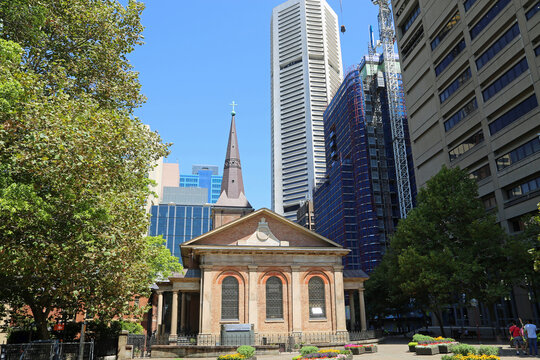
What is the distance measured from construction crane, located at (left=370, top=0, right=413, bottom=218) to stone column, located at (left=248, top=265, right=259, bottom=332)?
56057mm

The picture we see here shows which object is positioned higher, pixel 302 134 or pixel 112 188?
pixel 302 134

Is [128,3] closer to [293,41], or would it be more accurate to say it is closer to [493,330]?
[493,330]

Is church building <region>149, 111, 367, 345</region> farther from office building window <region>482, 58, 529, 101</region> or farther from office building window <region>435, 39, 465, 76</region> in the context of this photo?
office building window <region>435, 39, 465, 76</region>

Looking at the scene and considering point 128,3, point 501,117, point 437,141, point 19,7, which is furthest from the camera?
point 437,141

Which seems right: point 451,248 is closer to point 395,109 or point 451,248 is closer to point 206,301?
point 206,301

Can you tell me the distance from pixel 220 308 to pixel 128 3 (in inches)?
841

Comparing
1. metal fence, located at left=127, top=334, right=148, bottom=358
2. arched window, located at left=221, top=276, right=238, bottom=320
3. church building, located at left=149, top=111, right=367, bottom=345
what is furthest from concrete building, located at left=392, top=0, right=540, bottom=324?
metal fence, located at left=127, top=334, right=148, bottom=358

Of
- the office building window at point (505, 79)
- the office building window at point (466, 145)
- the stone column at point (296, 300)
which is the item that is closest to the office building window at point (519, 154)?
the office building window at point (466, 145)

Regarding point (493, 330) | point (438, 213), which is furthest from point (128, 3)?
point (493, 330)

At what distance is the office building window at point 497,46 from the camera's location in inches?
1448

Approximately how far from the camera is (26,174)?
1233 cm

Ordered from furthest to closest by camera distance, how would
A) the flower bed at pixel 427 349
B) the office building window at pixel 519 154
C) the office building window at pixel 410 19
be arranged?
the office building window at pixel 410 19 < the office building window at pixel 519 154 < the flower bed at pixel 427 349

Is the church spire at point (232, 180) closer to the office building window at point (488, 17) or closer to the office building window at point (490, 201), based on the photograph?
the office building window at point (490, 201)

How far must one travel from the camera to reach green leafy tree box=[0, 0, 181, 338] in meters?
11.8
